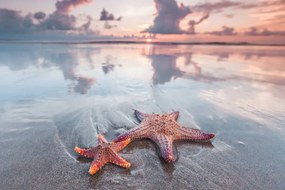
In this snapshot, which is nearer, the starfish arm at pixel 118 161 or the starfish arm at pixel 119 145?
the starfish arm at pixel 118 161

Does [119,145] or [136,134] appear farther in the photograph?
[136,134]

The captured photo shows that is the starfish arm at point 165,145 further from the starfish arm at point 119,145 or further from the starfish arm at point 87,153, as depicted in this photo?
the starfish arm at point 87,153

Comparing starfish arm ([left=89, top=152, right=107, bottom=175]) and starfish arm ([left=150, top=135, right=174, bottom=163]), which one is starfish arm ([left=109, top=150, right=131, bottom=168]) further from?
starfish arm ([left=150, top=135, right=174, bottom=163])

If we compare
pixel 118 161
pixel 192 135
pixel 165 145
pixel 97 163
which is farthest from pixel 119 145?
pixel 192 135

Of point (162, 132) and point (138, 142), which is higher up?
point (162, 132)

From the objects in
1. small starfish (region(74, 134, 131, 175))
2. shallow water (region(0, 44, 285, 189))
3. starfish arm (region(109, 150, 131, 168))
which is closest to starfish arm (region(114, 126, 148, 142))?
shallow water (region(0, 44, 285, 189))

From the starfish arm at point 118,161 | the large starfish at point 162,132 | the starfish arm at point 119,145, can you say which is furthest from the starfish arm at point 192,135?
the starfish arm at point 118,161

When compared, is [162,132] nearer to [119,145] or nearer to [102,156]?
[119,145]

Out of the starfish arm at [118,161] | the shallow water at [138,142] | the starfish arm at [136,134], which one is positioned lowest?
the shallow water at [138,142]

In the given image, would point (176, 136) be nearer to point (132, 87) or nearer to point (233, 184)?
point (233, 184)
